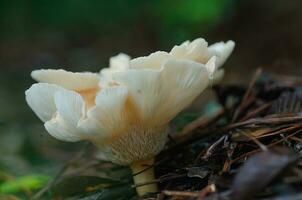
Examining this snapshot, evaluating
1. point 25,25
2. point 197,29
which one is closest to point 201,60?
point 197,29

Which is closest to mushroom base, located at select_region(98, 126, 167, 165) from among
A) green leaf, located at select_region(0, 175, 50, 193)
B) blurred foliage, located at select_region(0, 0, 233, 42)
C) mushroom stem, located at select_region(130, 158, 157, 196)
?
mushroom stem, located at select_region(130, 158, 157, 196)

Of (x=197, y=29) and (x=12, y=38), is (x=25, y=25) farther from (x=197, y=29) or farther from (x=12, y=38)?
(x=197, y=29)

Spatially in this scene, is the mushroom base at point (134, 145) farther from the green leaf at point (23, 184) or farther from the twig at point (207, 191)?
the green leaf at point (23, 184)

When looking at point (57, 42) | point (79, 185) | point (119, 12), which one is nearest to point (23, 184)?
point (79, 185)

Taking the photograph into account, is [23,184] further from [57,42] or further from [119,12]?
[57,42]

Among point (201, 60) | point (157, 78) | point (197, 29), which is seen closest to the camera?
point (157, 78)
